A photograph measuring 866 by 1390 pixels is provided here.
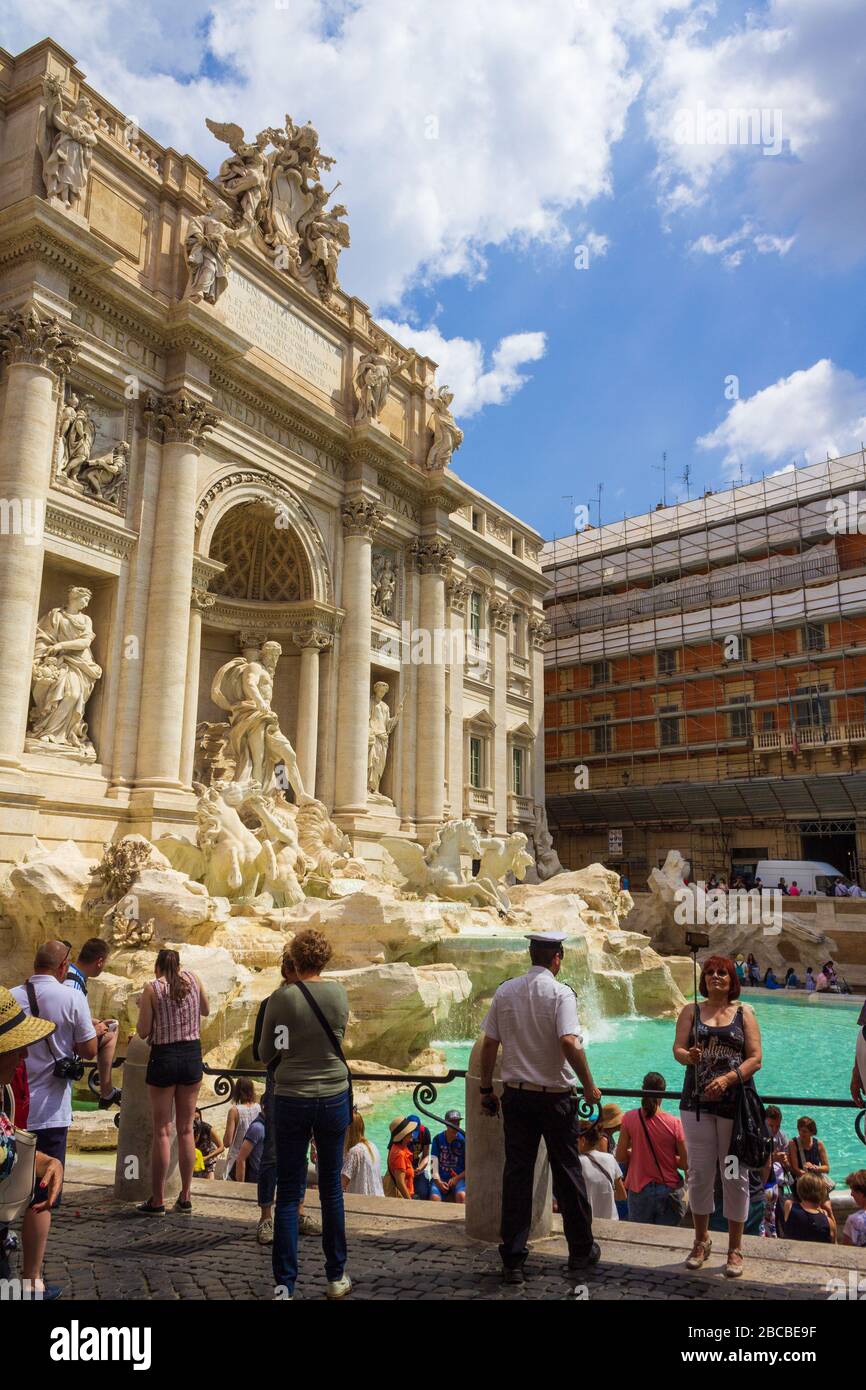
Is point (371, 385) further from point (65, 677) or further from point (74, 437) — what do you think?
point (65, 677)

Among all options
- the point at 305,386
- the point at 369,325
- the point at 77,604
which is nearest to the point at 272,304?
the point at 305,386

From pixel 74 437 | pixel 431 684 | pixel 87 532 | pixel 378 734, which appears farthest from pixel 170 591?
pixel 431 684

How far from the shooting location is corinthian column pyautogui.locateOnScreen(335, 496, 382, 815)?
2359 centimetres

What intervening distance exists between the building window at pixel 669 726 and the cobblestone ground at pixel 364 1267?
34476mm

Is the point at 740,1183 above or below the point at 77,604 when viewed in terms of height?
below

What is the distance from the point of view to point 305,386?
2380 cm

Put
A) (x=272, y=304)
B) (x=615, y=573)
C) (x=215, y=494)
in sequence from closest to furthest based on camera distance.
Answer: (x=215, y=494), (x=272, y=304), (x=615, y=573)

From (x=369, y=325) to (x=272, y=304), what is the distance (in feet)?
14.1

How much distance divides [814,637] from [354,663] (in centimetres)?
2001

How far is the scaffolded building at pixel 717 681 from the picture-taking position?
34.6 meters

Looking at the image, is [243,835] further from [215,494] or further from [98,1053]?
[98,1053]

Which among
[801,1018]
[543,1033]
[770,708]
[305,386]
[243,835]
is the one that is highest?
[305,386]

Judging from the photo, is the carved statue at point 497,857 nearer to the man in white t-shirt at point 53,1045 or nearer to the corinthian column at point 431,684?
the corinthian column at point 431,684

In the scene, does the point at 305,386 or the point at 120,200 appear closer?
the point at 120,200
